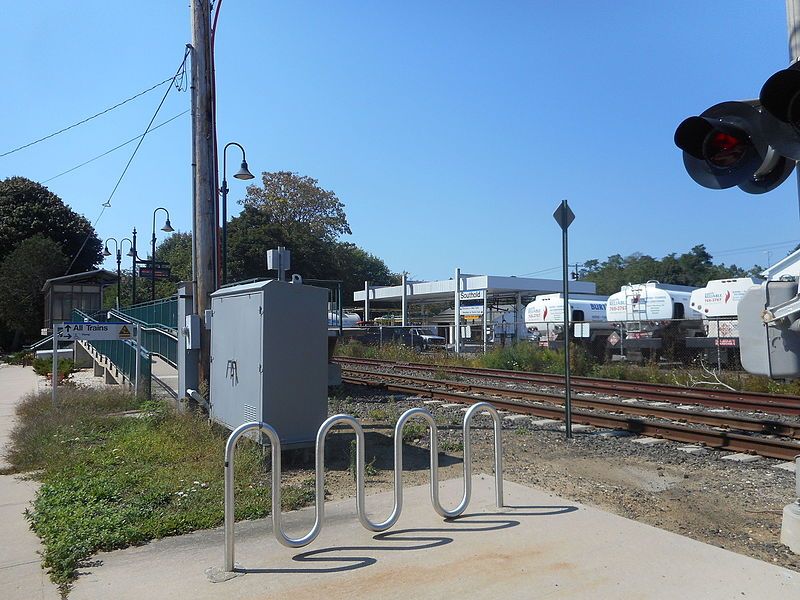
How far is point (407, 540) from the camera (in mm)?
5523

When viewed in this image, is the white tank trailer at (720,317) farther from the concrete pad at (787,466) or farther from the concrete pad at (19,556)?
the concrete pad at (19,556)

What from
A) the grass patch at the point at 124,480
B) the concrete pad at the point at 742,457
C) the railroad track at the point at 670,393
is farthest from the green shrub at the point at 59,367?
the concrete pad at the point at 742,457

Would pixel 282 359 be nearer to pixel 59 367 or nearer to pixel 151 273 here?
pixel 59 367

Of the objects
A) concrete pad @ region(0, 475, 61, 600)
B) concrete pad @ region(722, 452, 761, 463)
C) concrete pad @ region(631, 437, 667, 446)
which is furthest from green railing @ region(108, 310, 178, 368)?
concrete pad @ region(722, 452, 761, 463)

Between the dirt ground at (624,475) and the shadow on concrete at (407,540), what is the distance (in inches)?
38.8

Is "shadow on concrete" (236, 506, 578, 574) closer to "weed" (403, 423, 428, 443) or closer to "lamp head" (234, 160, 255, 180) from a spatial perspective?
"weed" (403, 423, 428, 443)

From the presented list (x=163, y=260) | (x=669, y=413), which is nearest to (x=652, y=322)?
(x=669, y=413)

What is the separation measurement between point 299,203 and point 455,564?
59.9m

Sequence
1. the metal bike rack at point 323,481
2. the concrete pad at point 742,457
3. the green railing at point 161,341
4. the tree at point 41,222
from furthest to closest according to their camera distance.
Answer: the tree at point 41,222
the green railing at point 161,341
the concrete pad at point 742,457
the metal bike rack at point 323,481

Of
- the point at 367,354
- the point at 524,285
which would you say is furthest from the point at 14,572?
the point at 524,285

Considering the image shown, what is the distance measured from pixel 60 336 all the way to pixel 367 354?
65.7 feet

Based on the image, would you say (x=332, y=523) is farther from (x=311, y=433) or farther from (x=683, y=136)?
(x=683, y=136)

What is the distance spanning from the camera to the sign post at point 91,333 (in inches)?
531

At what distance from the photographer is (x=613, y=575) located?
4777 millimetres
